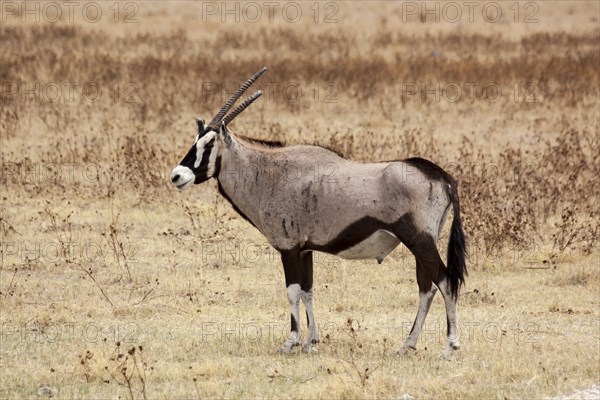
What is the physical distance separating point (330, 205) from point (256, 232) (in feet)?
17.1

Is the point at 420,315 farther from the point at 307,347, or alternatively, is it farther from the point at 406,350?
the point at 307,347

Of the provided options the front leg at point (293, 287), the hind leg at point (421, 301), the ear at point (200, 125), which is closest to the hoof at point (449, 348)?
the hind leg at point (421, 301)

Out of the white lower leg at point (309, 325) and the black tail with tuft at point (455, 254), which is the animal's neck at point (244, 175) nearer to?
the white lower leg at point (309, 325)

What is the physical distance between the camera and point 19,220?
15.4m

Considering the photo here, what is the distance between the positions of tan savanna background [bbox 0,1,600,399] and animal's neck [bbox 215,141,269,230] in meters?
1.34

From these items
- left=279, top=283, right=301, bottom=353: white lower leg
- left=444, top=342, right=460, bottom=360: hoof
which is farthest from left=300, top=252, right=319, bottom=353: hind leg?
left=444, top=342, right=460, bottom=360: hoof

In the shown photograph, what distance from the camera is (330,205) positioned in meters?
9.97

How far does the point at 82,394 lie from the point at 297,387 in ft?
5.83

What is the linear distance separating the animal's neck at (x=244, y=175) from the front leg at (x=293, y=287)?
570 mm

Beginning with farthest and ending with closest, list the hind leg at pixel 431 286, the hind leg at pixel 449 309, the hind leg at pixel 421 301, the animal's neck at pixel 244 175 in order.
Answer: the animal's neck at pixel 244 175 → the hind leg at pixel 421 301 → the hind leg at pixel 449 309 → the hind leg at pixel 431 286

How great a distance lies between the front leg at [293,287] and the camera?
33.4 ft

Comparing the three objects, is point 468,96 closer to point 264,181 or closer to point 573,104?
point 573,104

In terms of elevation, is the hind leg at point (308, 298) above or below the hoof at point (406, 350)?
above

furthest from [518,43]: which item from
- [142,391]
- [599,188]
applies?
[142,391]
